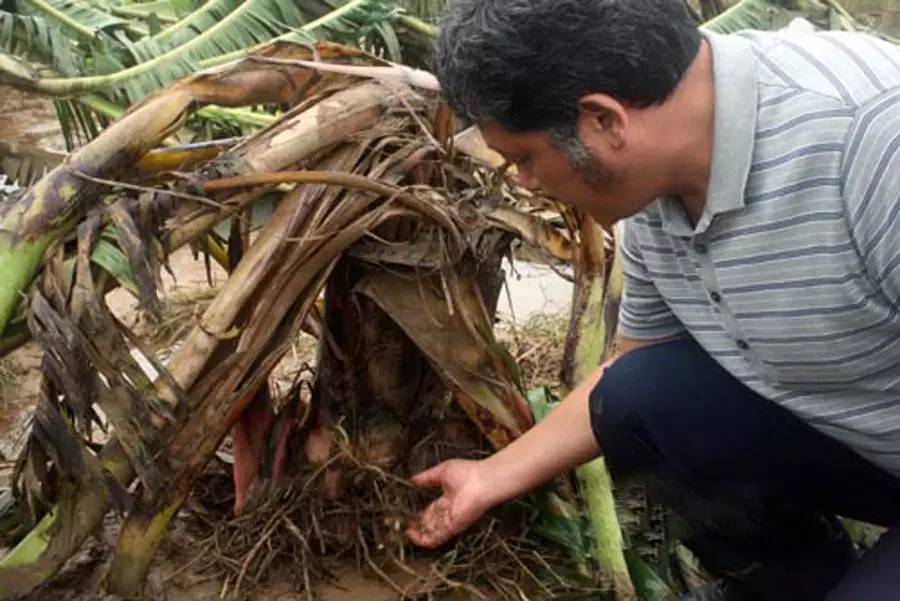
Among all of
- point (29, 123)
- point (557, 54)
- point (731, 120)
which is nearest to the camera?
point (557, 54)

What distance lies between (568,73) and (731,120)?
0.19 metres

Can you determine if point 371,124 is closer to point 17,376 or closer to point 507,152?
point 507,152

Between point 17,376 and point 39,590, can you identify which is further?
point 17,376

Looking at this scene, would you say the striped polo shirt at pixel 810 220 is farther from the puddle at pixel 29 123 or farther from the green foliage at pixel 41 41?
the puddle at pixel 29 123

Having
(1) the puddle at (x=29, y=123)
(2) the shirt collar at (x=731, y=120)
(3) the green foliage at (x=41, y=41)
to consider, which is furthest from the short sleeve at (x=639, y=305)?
(1) the puddle at (x=29, y=123)

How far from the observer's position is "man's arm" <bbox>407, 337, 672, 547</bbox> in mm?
1677

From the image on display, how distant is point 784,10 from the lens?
330 centimetres

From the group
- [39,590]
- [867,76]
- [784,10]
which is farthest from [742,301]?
[784,10]

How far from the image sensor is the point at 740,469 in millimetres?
1607

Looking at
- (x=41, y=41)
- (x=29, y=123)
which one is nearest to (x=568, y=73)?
(x=41, y=41)

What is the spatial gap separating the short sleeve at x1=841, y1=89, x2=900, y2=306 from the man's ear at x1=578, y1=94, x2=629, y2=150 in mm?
216

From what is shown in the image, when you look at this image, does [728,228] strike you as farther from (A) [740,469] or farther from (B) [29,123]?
(B) [29,123]

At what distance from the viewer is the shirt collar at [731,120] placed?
125 cm

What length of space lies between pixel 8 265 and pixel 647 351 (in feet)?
2.54
